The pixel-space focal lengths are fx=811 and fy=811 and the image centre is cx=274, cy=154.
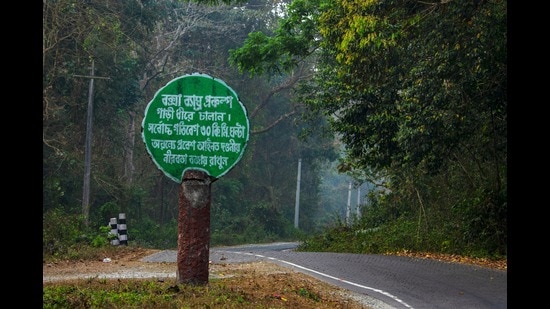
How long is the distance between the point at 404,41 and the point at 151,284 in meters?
9.17

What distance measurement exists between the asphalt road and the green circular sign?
132 inches

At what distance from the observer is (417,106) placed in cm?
1686

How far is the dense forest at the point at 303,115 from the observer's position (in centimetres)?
1645

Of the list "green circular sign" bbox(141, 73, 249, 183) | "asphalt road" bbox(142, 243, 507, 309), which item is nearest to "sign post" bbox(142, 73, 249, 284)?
"green circular sign" bbox(141, 73, 249, 183)

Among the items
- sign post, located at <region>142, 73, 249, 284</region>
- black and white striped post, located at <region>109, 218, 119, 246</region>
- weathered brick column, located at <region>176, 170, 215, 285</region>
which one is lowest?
black and white striped post, located at <region>109, 218, 119, 246</region>

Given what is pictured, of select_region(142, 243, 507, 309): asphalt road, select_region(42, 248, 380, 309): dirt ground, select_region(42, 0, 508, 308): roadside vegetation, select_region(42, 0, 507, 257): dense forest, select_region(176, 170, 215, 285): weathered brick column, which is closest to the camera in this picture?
select_region(176, 170, 215, 285): weathered brick column

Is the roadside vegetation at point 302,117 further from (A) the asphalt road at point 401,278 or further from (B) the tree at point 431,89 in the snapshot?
(A) the asphalt road at point 401,278

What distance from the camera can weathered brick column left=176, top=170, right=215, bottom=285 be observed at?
1040 centimetres

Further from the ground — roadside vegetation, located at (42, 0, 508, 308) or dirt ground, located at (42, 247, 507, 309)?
roadside vegetation, located at (42, 0, 508, 308)

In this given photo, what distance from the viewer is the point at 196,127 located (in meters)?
10.1

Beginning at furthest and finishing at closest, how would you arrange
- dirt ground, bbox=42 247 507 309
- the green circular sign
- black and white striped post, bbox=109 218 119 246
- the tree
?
black and white striped post, bbox=109 218 119 246, the tree, dirt ground, bbox=42 247 507 309, the green circular sign

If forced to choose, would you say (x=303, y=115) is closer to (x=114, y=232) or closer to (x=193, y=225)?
(x=114, y=232)

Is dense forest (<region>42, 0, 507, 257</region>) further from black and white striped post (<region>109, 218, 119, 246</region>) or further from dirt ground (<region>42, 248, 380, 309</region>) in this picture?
dirt ground (<region>42, 248, 380, 309</region>)
